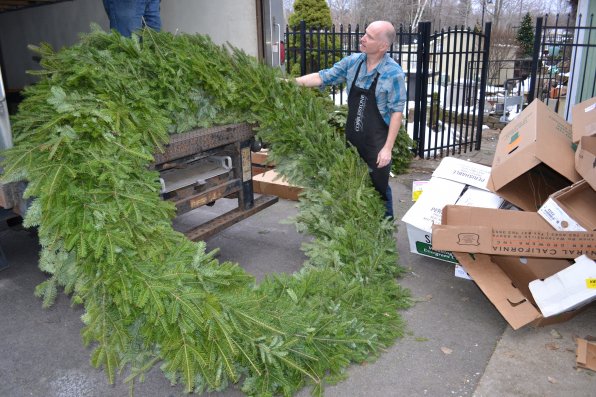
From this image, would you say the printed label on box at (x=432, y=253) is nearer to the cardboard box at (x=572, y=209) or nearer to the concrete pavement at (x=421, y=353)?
the concrete pavement at (x=421, y=353)

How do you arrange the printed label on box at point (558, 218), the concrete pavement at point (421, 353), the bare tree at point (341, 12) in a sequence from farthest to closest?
the bare tree at point (341, 12) < the printed label on box at point (558, 218) < the concrete pavement at point (421, 353)

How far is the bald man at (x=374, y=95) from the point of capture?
14.1 feet

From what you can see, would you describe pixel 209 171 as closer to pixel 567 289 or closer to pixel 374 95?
pixel 374 95

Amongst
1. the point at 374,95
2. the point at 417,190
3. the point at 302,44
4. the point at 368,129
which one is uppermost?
the point at 302,44

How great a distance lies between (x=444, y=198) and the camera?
448cm

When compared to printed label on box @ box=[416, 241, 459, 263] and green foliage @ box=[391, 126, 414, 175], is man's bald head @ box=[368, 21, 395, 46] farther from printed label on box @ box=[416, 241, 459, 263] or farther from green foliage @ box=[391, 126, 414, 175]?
green foliage @ box=[391, 126, 414, 175]

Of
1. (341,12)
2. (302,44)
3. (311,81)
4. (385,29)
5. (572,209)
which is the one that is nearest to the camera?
(572,209)

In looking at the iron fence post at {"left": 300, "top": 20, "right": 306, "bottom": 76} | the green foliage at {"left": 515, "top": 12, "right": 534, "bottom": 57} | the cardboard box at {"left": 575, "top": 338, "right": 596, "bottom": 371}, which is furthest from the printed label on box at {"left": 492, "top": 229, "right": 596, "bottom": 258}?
the green foliage at {"left": 515, "top": 12, "right": 534, "bottom": 57}

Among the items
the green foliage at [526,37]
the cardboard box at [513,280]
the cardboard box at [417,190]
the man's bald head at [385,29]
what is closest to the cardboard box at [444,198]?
the cardboard box at [417,190]

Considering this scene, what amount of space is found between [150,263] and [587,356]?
8.83ft

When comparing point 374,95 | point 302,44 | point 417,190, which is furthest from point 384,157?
point 302,44

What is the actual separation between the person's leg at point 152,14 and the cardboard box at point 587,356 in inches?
162

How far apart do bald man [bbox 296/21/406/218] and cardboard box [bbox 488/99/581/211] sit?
0.94 meters

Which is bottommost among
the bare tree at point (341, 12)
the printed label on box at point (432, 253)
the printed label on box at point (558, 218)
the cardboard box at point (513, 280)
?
the printed label on box at point (432, 253)
